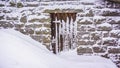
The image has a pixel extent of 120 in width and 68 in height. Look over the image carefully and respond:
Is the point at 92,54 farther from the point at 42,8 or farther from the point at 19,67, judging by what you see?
the point at 19,67

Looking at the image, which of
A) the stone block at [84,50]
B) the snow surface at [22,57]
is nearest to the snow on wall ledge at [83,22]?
the stone block at [84,50]

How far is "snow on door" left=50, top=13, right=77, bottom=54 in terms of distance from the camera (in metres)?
3.54

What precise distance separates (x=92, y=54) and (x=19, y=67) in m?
1.84

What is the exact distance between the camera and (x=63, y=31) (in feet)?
11.7

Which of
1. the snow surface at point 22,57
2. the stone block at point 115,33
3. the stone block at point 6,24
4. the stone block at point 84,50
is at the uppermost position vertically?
the snow surface at point 22,57

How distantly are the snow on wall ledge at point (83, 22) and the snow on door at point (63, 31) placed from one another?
0.08 metres

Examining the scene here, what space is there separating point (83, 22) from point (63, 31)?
354mm

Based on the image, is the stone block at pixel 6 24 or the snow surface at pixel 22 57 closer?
the snow surface at pixel 22 57

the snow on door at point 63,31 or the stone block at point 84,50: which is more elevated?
the snow on door at point 63,31

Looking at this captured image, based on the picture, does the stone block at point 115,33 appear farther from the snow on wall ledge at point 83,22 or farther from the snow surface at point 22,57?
the snow surface at point 22,57

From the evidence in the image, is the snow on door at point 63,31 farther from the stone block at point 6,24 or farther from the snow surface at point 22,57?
the snow surface at point 22,57

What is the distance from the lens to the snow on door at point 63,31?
354cm

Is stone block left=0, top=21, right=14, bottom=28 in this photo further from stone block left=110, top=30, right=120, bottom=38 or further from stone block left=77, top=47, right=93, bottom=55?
stone block left=110, top=30, right=120, bottom=38

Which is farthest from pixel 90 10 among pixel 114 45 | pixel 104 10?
pixel 114 45
